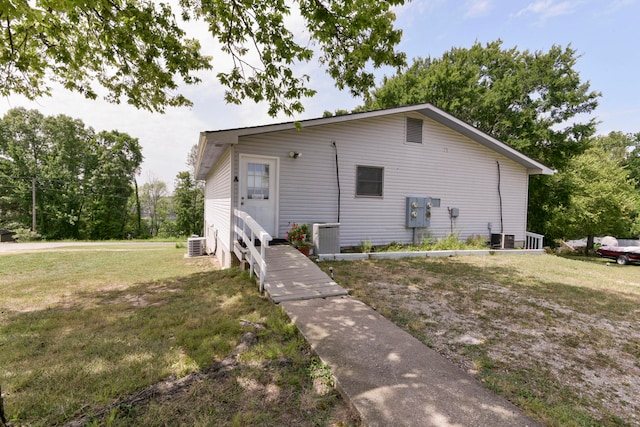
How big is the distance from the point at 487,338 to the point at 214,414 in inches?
124

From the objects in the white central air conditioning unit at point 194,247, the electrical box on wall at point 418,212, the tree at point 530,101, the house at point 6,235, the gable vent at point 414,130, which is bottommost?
the house at point 6,235

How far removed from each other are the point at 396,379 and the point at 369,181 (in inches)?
276

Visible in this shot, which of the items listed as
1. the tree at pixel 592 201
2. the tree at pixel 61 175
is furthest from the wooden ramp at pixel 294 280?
the tree at pixel 61 175

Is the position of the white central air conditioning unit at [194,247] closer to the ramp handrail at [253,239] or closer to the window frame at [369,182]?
the ramp handrail at [253,239]

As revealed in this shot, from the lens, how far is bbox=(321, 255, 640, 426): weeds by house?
7.80 feet

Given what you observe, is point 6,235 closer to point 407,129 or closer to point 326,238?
point 326,238

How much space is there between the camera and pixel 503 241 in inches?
412

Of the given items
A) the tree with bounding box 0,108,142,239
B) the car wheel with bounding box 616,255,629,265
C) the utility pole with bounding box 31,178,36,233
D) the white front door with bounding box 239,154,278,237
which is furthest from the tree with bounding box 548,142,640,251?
the utility pole with bounding box 31,178,36,233

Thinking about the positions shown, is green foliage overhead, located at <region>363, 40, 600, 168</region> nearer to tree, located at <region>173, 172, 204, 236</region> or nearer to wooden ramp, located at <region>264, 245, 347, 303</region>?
wooden ramp, located at <region>264, 245, 347, 303</region>

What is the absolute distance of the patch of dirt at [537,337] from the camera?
2.56 m

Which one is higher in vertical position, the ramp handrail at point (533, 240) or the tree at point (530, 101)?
the tree at point (530, 101)

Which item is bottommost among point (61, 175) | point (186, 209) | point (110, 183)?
point (186, 209)

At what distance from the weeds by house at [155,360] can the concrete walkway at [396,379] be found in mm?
Result: 180

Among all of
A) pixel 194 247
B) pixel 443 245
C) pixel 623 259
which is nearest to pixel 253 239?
pixel 443 245
